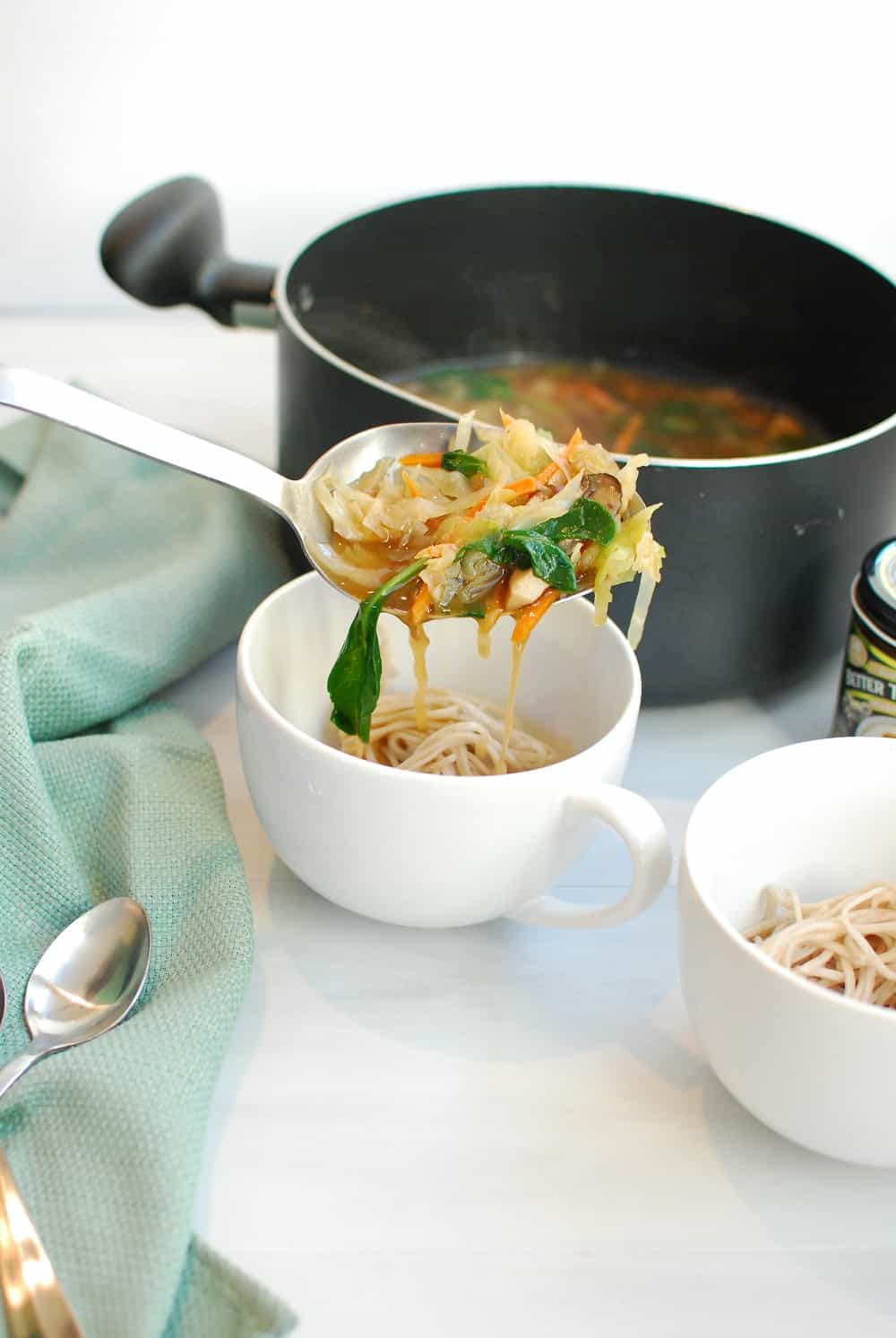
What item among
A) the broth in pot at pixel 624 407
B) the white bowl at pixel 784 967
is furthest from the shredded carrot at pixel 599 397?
the white bowl at pixel 784 967

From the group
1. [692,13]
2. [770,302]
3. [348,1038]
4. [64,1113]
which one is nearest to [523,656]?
[348,1038]

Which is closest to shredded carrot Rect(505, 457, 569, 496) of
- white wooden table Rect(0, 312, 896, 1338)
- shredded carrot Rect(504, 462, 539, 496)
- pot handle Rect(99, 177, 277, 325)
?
shredded carrot Rect(504, 462, 539, 496)

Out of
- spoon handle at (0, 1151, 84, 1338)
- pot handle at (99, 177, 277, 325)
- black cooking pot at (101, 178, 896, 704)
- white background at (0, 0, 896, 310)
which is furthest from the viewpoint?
white background at (0, 0, 896, 310)

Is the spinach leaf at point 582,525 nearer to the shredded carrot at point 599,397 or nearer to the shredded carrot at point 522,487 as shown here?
the shredded carrot at point 522,487

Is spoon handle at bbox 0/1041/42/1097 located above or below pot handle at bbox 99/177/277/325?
below

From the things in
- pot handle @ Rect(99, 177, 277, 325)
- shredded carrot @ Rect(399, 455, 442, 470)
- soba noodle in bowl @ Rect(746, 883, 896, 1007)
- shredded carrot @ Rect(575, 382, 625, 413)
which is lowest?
soba noodle in bowl @ Rect(746, 883, 896, 1007)

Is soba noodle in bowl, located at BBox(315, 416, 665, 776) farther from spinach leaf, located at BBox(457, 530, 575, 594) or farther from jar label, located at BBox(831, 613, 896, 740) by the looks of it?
jar label, located at BBox(831, 613, 896, 740)
